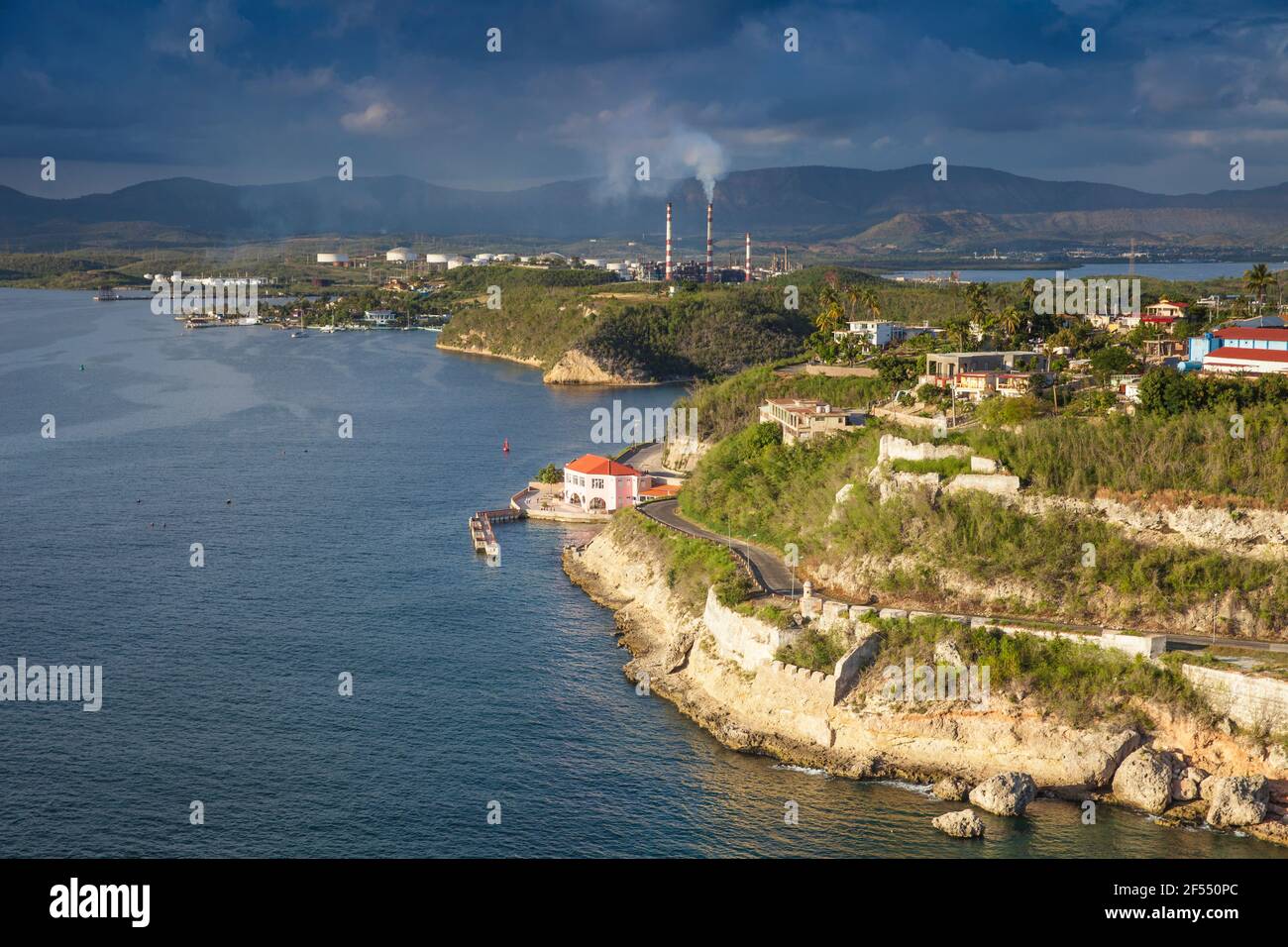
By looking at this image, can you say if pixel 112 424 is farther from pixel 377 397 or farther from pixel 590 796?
pixel 590 796

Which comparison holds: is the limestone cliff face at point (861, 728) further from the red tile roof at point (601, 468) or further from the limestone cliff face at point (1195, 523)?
the red tile roof at point (601, 468)

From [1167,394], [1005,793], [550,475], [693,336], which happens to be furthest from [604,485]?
[693,336]

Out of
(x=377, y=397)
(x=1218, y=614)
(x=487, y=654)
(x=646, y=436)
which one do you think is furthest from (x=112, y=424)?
(x=1218, y=614)

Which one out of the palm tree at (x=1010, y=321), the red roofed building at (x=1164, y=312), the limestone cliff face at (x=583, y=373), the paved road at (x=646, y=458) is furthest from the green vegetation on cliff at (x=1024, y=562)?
the limestone cliff face at (x=583, y=373)

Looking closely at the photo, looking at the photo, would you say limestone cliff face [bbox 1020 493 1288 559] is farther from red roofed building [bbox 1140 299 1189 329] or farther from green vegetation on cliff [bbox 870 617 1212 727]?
red roofed building [bbox 1140 299 1189 329]

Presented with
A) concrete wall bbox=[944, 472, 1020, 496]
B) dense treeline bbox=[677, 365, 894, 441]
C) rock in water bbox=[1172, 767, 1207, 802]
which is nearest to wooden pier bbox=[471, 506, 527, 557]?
dense treeline bbox=[677, 365, 894, 441]

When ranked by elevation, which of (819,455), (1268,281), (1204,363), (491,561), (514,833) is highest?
(1268,281)

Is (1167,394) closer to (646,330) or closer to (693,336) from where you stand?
(693,336)
